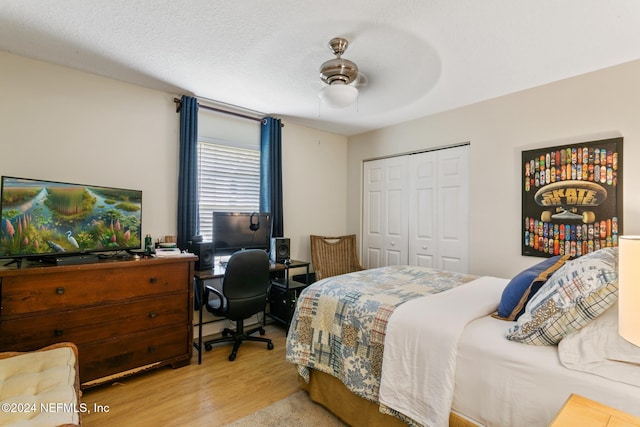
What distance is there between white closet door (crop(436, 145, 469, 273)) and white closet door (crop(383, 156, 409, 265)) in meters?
0.47

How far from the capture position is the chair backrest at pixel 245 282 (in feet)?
9.01

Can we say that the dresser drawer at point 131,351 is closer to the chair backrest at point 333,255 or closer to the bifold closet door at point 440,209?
the chair backrest at point 333,255

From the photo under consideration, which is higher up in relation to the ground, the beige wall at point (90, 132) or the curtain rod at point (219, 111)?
the curtain rod at point (219, 111)

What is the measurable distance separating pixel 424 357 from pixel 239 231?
2393 mm

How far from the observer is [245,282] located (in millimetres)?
2834

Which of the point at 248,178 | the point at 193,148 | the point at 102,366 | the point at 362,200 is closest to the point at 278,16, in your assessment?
the point at 193,148

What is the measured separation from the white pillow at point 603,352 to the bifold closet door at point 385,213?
278 cm

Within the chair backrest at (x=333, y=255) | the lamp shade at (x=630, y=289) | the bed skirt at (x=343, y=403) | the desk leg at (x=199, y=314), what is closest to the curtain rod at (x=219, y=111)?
the chair backrest at (x=333, y=255)

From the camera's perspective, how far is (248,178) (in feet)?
12.4

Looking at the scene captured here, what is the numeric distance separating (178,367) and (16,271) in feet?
4.47

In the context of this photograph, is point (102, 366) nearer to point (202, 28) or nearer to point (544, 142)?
point (202, 28)

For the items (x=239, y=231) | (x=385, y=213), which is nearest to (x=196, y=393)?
(x=239, y=231)

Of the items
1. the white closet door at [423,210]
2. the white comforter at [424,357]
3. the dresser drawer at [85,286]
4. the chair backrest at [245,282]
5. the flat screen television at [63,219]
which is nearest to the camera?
the white comforter at [424,357]

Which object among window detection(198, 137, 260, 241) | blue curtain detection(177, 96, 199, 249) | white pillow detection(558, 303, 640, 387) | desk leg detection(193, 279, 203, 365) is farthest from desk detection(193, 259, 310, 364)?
white pillow detection(558, 303, 640, 387)
